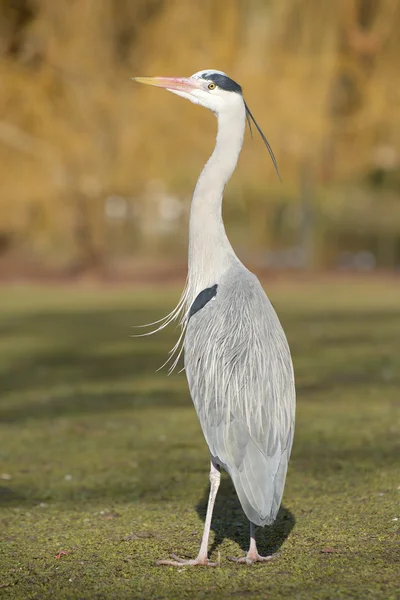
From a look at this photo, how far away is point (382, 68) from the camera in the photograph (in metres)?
29.5

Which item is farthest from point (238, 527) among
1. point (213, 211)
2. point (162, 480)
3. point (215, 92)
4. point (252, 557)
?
point (215, 92)

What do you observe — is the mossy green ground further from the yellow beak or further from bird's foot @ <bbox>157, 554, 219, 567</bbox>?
the yellow beak

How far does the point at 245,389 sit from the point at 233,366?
162mm

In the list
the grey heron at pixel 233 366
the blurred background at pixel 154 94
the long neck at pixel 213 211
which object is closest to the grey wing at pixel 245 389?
the grey heron at pixel 233 366

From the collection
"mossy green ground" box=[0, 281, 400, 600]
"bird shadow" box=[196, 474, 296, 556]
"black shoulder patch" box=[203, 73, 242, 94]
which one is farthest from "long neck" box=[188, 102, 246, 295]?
"mossy green ground" box=[0, 281, 400, 600]

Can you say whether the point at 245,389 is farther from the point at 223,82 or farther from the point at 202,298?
the point at 223,82

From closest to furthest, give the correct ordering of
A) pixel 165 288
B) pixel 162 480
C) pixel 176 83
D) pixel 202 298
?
1. pixel 202 298
2. pixel 176 83
3. pixel 162 480
4. pixel 165 288

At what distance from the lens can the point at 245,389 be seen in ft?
17.9

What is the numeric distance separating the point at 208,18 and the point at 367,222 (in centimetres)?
3449

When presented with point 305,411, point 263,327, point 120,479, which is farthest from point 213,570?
point 305,411

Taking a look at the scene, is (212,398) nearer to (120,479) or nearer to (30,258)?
(120,479)

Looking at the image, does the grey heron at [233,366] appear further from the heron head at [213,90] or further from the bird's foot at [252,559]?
the heron head at [213,90]

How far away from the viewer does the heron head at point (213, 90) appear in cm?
634

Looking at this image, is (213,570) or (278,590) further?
(213,570)
